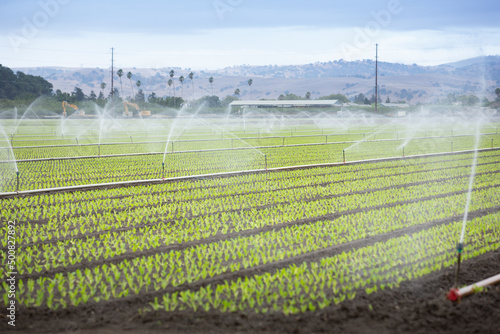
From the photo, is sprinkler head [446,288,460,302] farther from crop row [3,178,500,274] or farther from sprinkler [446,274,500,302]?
crop row [3,178,500,274]

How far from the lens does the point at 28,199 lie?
13258 millimetres

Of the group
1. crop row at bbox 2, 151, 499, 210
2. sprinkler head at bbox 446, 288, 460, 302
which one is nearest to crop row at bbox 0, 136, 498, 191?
crop row at bbox 2, 151, 499, 210

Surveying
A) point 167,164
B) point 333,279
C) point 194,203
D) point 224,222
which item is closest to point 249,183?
point 194,203

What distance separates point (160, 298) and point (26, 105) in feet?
247

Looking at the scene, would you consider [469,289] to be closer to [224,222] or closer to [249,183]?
[224,222]

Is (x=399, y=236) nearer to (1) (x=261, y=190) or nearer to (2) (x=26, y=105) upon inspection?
(1) (x=261, y=190)

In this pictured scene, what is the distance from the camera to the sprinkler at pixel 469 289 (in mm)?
6335

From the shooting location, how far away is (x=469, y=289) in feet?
21.3

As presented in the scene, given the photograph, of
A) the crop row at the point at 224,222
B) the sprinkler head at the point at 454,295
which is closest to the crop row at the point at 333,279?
the sprinkler head at the point at 454,295

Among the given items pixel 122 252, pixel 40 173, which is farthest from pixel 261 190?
pixel 40 173

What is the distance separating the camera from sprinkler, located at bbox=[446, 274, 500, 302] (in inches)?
249

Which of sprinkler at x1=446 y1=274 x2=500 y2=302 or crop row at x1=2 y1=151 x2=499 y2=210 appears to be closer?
sprinkler at x1=446 y1=274 x2=500 y2=302

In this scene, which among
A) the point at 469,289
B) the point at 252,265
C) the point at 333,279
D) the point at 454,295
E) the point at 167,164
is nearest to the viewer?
the point at 454,295

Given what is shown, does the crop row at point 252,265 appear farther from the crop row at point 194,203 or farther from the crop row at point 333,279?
the crop row at point 194,203
